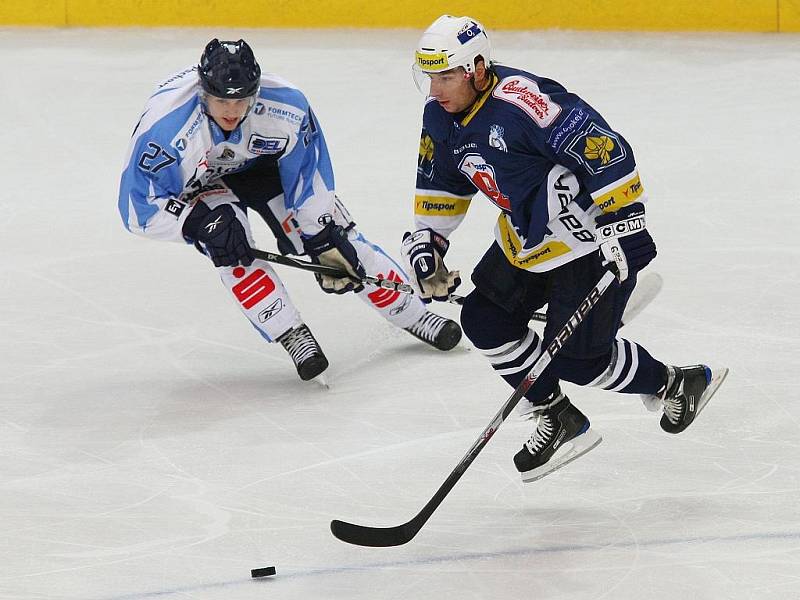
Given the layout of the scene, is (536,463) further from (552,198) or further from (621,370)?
(552,198)

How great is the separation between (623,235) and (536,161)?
0.75 ft

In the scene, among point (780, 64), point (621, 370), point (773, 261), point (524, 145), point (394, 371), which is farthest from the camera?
point (780, 64)

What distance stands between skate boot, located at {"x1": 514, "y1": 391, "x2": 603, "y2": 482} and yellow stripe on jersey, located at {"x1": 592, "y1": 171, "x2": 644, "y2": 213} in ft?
1.52

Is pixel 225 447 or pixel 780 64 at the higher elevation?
pixel 225 447

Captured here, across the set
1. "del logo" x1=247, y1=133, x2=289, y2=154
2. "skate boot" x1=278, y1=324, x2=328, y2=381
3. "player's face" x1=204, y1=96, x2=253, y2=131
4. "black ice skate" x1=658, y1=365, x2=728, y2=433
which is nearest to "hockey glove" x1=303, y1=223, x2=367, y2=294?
A: "skate boot" x1=278, y1=324, x2=328, y2=381

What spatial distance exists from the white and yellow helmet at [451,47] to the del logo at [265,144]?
878mm

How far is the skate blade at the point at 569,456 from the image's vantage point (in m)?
2.84

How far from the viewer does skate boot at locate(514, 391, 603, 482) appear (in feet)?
9.29

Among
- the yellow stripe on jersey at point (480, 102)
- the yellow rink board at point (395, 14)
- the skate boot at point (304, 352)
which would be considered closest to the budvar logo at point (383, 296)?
the skate boot at point (304, 352)

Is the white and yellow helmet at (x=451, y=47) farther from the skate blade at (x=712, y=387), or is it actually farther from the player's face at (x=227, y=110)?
the skate blade at (x=712, y=387)

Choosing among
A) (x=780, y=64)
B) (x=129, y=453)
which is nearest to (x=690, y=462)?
(x=129, y=453)

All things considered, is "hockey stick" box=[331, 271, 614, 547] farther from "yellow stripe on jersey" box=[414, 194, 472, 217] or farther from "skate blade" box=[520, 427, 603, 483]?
"yellow stripe on jersey" box=[414, 194, 472, 217]

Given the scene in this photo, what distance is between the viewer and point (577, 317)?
8.79 ft

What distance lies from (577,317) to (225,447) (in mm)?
952
